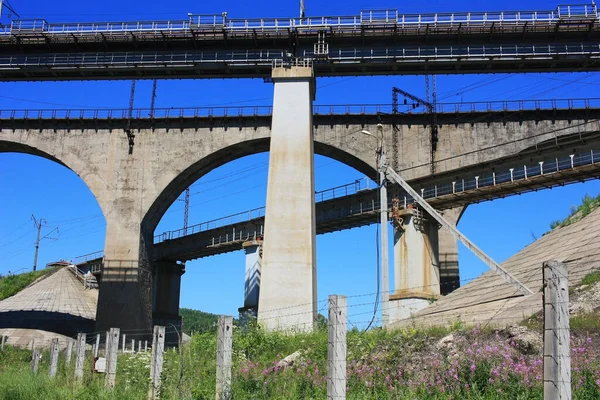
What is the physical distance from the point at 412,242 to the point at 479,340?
735 inches

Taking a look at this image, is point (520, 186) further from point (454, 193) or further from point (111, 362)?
point (111, 362)

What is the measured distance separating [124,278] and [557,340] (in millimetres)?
35400

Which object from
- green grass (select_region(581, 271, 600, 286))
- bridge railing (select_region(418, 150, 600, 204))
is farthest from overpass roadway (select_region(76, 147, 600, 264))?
green grass (select_region(581, 271, 600, 286))

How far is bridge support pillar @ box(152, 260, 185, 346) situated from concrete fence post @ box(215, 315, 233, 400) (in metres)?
43.1

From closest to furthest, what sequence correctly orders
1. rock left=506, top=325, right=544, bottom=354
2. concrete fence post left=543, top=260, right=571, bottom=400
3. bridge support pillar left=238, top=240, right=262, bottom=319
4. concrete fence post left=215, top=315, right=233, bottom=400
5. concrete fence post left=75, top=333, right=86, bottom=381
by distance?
concrete fence post left=543, top=260, right=571, bottom=400
concrete fence post left=215, top=315, right=233, bottom=400
rock left=506, top=325, right=544, bottom=354
concrete fence post left=75, top=333, right=86, bottom=381
bridge support pillar left=238, top=240, right=262, bottom=319

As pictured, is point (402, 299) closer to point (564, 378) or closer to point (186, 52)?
point (186, 52)

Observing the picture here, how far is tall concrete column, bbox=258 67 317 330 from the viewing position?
2556 centimetres

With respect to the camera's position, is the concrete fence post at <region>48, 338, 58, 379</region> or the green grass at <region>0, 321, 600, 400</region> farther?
the concrete fence post at <region>48, 338, 58, 379</region>

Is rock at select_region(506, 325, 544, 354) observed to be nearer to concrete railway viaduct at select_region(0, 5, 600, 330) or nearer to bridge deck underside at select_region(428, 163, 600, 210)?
concrete railway viaduct at select_region(0, 5, 600, 330)

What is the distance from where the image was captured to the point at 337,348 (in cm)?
715

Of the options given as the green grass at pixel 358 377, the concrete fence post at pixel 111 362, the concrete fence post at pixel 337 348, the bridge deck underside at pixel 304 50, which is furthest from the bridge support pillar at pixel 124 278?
the concrete fence post at pixel 337 348

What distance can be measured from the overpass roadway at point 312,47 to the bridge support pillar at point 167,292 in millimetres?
22197

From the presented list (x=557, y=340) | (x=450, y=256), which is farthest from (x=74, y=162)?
(x=557, y=340)

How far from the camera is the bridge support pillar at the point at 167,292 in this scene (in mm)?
50969
